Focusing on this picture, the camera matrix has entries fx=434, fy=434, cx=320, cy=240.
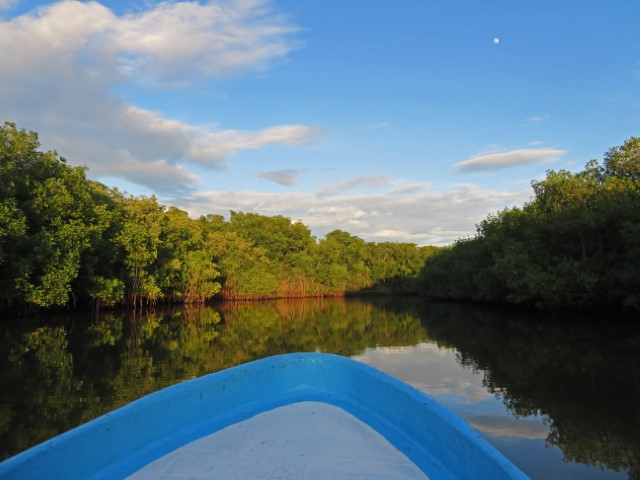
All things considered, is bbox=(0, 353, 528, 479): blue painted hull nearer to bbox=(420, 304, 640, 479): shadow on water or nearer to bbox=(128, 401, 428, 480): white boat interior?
bbox=(128, 401, 428, 480): white boat interior

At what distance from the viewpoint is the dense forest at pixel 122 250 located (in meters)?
17.0

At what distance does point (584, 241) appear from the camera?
18203mm

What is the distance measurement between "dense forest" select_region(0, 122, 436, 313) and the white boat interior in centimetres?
1537

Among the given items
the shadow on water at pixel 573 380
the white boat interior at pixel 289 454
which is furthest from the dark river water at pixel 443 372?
the white boat interior at pixel 289 454

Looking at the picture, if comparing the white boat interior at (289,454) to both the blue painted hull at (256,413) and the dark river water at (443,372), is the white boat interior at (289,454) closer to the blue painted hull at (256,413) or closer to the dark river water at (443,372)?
the blue painted hull at (256,413)

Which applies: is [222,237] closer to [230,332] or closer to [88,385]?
[230,332]

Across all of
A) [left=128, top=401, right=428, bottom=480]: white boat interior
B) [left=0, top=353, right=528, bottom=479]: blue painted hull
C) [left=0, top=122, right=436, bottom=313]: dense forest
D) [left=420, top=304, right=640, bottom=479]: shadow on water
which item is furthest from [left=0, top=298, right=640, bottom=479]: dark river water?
[left=0, top=122, right=436, bottom=313]: dense forest

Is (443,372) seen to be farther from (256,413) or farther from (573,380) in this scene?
(256,413)

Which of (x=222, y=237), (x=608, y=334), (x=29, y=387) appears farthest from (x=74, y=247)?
(x=608, y=334)

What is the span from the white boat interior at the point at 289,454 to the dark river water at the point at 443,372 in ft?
5.59

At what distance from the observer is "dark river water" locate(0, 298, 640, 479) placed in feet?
14.6

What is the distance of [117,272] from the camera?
1004 inches

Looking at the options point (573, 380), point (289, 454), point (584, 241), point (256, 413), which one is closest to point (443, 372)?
point (573, 380)

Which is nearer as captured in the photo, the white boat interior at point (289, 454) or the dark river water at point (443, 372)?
the white boat interior at point (289, 454)
